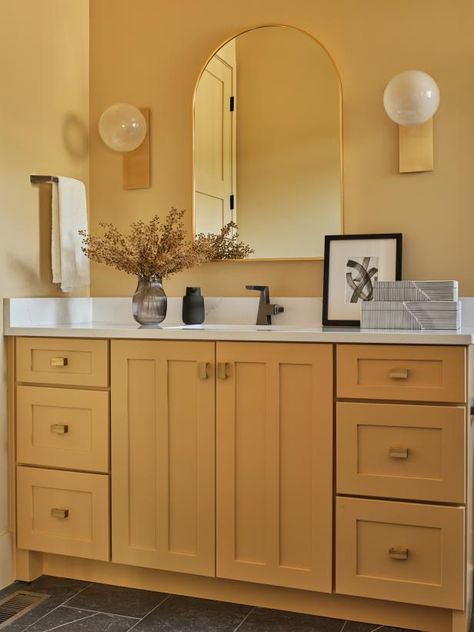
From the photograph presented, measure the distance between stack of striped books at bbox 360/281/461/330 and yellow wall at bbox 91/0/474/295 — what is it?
12.1 inches

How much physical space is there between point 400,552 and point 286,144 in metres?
1.49

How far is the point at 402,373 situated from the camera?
2.05 meters

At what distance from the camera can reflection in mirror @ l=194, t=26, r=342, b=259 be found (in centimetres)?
268

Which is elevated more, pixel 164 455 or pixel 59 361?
pixel 59 361

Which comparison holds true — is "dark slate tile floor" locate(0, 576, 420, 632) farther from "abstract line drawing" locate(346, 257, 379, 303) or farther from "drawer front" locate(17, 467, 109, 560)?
"abstract line drawing" locate(346, 257, 379, 303)

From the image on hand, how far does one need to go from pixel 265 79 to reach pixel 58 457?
1561 mm

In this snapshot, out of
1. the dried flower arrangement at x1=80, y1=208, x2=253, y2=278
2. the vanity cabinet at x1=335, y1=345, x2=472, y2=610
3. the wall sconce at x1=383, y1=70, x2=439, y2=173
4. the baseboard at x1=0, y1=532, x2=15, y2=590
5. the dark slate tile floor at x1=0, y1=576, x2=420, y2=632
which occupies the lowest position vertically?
the dark slate tile floor at x1=0, y1=576, x2=420, y2=632

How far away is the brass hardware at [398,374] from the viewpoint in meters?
2.05

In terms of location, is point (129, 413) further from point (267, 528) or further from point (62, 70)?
point (62, 70)

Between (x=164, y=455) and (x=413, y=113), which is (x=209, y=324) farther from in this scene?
(x=413, y=113)

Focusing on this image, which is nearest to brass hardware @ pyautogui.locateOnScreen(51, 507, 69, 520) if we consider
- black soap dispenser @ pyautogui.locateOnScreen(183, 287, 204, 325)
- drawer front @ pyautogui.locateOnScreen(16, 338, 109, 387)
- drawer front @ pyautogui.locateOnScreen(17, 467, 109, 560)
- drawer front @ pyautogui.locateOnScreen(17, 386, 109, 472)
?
drawer front @ pyautogui.locateOnScreen(17, 467, 109, 560)

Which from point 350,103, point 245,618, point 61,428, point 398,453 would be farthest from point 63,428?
point 350,103

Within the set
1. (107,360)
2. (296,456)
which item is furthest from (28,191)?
(296,456)

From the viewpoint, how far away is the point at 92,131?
306 cm
